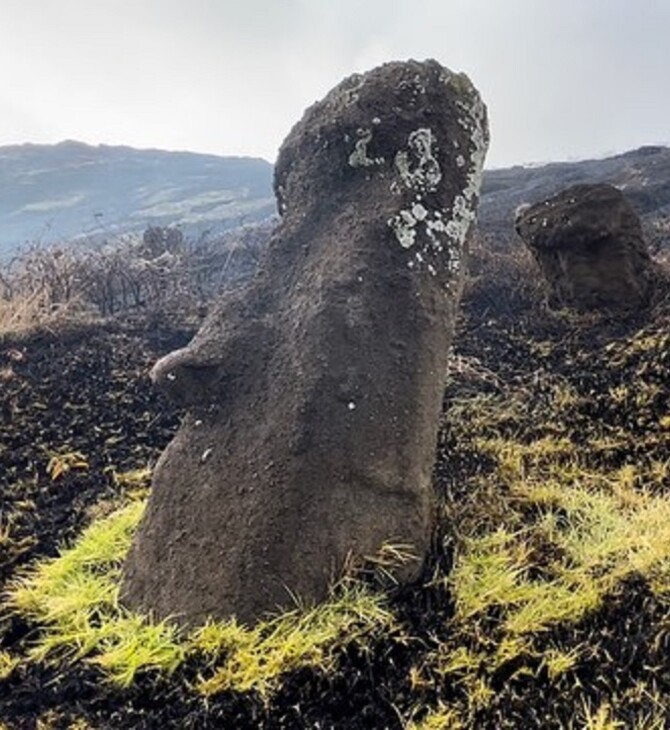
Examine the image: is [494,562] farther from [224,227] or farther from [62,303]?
[224,227]

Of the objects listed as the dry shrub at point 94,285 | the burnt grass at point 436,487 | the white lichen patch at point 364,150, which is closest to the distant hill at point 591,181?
the dry shrub at point 94,285

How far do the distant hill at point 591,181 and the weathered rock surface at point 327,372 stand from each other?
26.9ft

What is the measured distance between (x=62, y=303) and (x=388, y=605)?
6.12 metres

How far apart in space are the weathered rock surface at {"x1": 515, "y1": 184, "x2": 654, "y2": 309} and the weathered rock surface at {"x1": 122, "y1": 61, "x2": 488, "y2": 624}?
141 inches

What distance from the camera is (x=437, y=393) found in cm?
378

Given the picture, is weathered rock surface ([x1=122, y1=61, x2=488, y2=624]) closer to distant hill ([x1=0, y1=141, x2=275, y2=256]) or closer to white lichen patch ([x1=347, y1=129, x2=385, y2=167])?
white lichen patch ([x1=347, y1=129, x2=385, y2=167])

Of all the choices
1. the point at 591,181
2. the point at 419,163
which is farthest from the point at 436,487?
the point at 591,181

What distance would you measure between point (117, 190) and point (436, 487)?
41.9m

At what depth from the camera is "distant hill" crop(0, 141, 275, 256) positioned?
3262 cm

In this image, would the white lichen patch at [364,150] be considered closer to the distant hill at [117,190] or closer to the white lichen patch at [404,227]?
the white lichen patch at [404,227]

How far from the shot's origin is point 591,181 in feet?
63.9

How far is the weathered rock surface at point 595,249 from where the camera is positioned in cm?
758

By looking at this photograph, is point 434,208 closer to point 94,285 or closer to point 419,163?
point 419,163

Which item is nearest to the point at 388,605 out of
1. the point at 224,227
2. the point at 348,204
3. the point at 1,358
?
the point at 348,204
